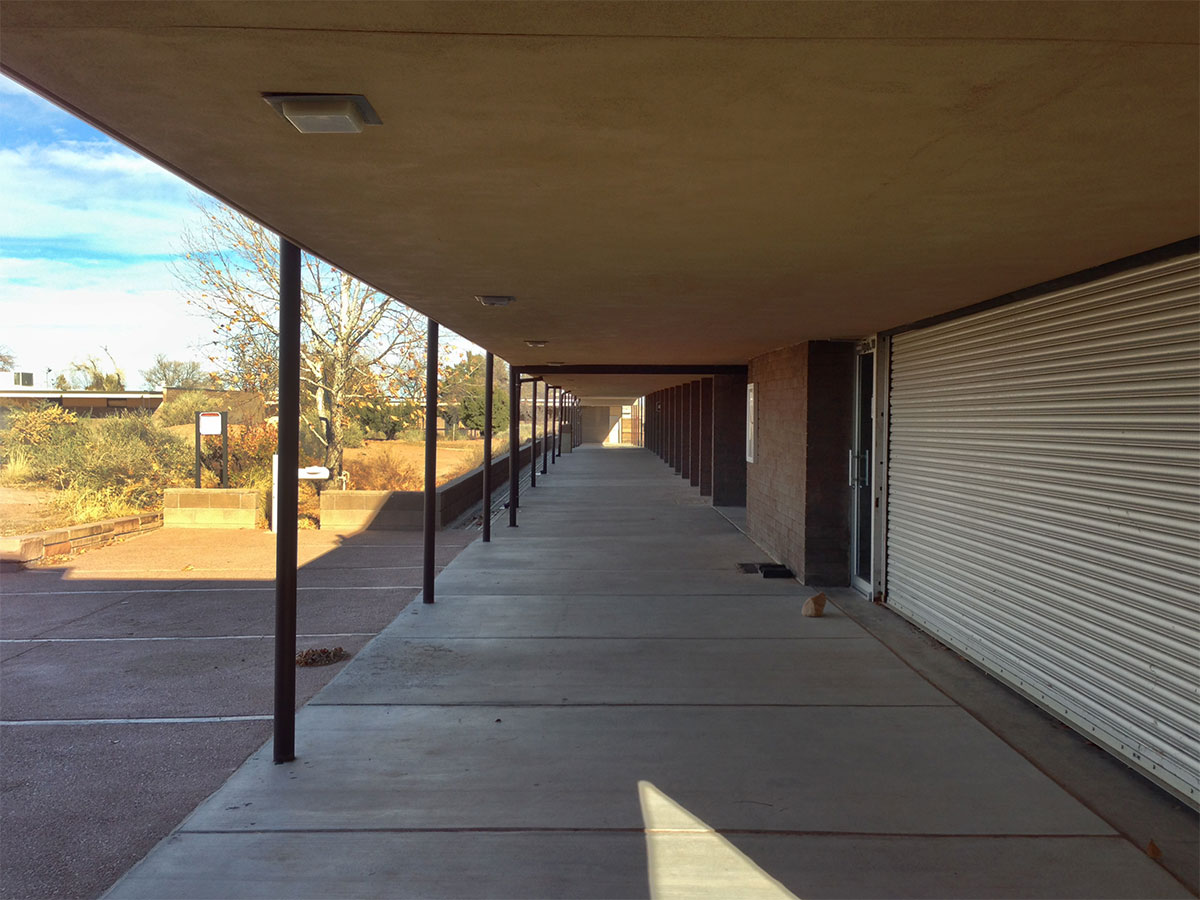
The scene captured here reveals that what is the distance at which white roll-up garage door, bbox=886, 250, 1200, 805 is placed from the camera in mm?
4215

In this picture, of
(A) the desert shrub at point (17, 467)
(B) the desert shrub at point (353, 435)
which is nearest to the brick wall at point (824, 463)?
(A) the desert shrub at point (17, 467)

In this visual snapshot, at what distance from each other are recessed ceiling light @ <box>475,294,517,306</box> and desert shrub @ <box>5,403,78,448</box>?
1612cm

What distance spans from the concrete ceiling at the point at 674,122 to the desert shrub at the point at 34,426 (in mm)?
Answer: 17783

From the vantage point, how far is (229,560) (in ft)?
35.9

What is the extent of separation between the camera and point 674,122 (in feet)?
8.75

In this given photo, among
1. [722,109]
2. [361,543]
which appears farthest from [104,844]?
[361,543]

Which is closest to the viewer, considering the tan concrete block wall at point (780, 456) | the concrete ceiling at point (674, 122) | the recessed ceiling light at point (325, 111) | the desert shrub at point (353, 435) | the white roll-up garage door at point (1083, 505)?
the concrete ceiling at point (674, 122)

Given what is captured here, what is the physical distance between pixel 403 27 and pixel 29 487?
1844 centimetres

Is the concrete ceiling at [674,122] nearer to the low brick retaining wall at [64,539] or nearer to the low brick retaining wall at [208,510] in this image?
the low brick retaining wall at [64,539]

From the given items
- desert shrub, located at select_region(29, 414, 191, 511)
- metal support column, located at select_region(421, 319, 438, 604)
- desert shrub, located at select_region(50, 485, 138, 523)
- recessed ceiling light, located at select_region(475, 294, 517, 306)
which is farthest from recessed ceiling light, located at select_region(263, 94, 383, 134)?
desert shrub, located at select_region(29, 414, 191, 511)

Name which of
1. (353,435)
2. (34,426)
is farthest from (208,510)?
(353,435)

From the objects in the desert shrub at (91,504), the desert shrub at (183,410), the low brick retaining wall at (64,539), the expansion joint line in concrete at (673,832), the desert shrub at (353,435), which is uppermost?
the desert shrub at (183,410)

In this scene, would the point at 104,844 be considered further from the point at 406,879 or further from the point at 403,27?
the point at 403,27

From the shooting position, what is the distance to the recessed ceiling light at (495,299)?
6.57m
